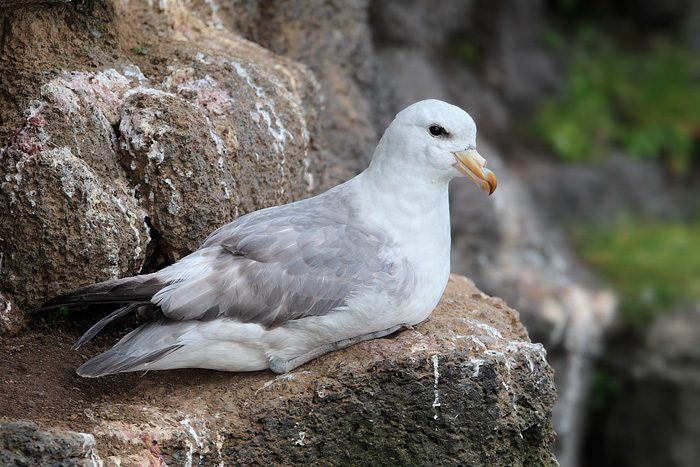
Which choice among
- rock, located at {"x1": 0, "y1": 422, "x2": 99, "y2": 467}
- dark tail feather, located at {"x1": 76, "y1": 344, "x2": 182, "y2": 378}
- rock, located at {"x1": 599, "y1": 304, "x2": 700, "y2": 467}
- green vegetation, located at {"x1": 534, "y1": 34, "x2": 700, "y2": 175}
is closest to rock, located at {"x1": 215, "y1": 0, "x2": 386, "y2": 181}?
dark tail feather, located at {"x1": 76, "y1": 344, "x2": 182, "y2": 378}

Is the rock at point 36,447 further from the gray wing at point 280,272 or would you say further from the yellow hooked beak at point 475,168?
the yellow hooked beak at point 475,168

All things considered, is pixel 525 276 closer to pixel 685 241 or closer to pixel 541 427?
pixel 685 241

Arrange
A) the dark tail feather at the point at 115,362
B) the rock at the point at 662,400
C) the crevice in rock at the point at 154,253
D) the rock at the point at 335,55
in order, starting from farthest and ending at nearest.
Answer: the rock at the point at 662,400, the rock at the point at 335,55, the crevice in rock at the point at 154,253, the dark tail feather at the point at 115,362

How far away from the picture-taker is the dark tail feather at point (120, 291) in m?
3.23

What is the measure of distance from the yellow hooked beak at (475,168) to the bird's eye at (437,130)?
0.10 meters

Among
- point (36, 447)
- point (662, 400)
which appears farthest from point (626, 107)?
point (36, 447)

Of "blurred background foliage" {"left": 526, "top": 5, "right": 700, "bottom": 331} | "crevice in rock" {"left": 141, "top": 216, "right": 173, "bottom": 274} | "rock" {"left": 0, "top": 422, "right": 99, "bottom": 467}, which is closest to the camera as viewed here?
"rock" {"left": 0, "top": 422, "right": 99, "bottom": 467}

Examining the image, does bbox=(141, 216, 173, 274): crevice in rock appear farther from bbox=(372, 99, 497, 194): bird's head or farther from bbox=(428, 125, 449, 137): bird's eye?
bbox=(428, 125, 449, 137): bird's eye

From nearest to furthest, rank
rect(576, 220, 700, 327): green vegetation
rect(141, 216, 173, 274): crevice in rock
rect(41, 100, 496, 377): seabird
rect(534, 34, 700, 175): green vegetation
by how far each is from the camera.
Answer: rect(41, 100, 496, 377): seabird < rect(141, 216, 173, 274): crevice in rock < rect(576, 220, 700, 327): green vegetation < rect(534, 34, 700, 175): green vegetation

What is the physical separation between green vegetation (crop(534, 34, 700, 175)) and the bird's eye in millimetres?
5340

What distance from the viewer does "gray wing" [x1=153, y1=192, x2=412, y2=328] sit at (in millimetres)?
3230

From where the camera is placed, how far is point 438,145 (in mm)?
3471

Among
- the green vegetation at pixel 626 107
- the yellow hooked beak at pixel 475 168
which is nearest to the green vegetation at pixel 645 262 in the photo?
the green vegetation at pixel 626 107

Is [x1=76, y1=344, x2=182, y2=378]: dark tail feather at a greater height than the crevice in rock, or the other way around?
the crevice in rock
